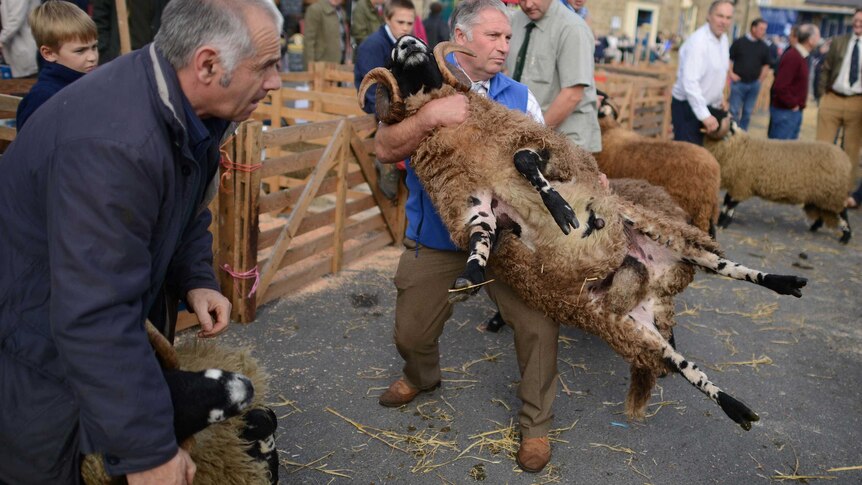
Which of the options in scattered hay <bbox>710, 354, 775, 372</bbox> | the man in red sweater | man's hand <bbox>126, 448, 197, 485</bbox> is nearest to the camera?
man's hand <bbox>126, 448, 197, 485</bbox>

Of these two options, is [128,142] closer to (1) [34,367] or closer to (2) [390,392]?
(1) [34,367]

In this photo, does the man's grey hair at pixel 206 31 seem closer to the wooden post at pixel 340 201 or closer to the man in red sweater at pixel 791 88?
the wooden post at pixel 340 201

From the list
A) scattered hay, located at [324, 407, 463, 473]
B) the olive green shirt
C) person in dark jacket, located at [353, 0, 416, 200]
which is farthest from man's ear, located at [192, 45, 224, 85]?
the olive green shirt

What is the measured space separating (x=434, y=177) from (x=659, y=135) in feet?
37.7

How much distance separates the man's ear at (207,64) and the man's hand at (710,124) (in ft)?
23.0

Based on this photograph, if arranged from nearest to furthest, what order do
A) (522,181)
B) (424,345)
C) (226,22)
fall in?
(226,22) < (522,181) < (424,345)

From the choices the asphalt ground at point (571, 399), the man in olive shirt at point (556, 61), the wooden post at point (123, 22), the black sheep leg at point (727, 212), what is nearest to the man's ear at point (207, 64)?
the asphalt ground at point (571, 399)

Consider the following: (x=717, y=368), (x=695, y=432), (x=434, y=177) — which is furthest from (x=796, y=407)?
(x=434, y=177)

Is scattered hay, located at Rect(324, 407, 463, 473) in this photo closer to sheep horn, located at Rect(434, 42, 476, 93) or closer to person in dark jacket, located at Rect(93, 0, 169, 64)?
sheep horn, located at Rect(434, 42, 476, 93)

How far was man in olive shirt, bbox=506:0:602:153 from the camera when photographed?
4.77m

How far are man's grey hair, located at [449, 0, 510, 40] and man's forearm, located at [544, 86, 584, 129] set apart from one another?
1.39 meters

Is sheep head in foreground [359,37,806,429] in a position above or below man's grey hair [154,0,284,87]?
below

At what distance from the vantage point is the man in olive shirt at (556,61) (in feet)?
15.6

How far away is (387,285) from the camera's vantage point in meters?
5.61
